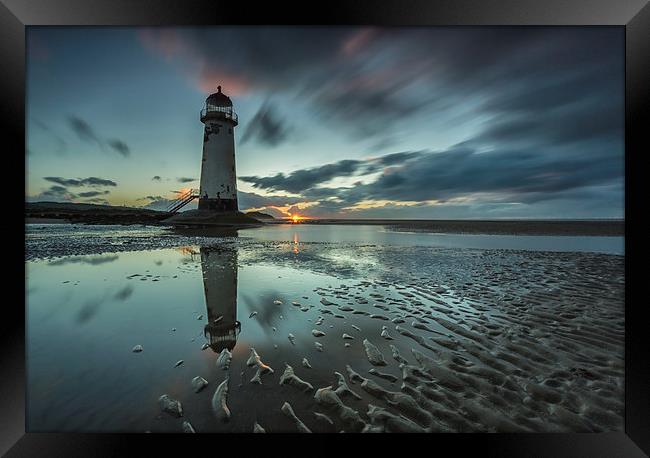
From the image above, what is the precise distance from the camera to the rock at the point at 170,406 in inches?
74.4

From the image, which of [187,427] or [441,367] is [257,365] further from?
[441,367]

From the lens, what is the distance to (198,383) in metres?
2.14

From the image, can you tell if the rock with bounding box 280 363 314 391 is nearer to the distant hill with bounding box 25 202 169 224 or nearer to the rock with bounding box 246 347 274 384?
the rock with bounding box 246 347 274 384

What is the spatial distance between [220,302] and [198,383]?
6.87 feet

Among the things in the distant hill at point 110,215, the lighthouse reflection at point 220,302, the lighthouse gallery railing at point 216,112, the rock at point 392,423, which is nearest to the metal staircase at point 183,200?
the distant hill at point 110,215

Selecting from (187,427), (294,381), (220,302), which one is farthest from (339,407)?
(220,302)

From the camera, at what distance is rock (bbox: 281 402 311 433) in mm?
1812

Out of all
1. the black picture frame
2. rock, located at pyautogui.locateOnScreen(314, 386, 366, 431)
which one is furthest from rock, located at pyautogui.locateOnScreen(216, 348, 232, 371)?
the black picture frame

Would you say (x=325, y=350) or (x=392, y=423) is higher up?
(x=325, y=350)

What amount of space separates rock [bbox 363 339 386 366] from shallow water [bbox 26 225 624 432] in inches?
2.9

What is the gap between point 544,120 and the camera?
17.1 ft

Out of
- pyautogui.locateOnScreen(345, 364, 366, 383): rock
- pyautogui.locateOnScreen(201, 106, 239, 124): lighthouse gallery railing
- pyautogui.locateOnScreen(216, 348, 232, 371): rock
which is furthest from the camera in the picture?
pyautogui.locateOnScreen(201, 106, 239, 124): lighthouse gallery railing
